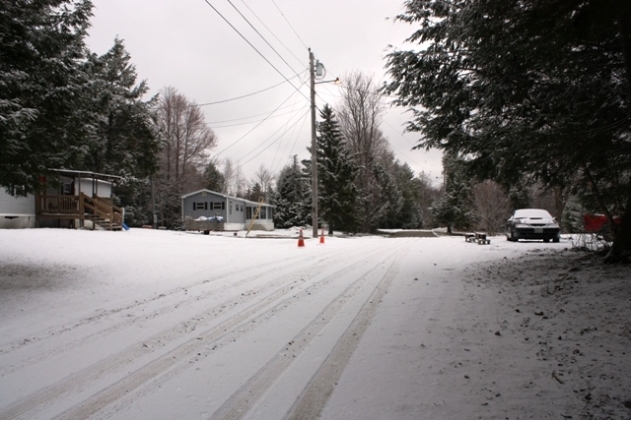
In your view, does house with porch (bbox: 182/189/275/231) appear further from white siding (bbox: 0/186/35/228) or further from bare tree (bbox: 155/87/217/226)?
white siding (bbox: 0/186/35/228)

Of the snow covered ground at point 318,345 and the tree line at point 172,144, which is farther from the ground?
the tree line at point 172,144

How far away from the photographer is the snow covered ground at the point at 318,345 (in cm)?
258

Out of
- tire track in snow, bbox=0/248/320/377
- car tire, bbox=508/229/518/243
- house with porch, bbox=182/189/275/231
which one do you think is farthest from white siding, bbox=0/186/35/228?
car tire, bbox=508/229/518/243

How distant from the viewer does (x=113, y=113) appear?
26094 mm

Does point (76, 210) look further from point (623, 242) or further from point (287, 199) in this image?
point (287, 199)

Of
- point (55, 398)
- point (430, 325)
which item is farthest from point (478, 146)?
A: point (55, 398)

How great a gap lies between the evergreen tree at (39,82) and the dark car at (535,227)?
15231mm

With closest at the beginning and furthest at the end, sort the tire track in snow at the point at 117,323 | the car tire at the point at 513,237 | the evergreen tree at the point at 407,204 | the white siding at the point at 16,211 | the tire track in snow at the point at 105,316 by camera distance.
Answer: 1. the tire track in snow at the point at 117,323
2. the tire track in snow at the point at 105,316
3. the car tire at the point at 513,237
4. the white siding at the point at 16,211
5. the evergreen tree at the point at 407,204

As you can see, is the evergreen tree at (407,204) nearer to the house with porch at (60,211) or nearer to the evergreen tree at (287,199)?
the evergreen tree at (287,199)

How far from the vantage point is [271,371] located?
309 cm

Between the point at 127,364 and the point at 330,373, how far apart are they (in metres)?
1.82

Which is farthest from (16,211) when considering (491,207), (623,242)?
(491,207)

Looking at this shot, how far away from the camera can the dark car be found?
14.3 metres

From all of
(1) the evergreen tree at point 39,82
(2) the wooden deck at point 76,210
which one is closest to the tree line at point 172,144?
(1) the evergreen tree at point 39,82
